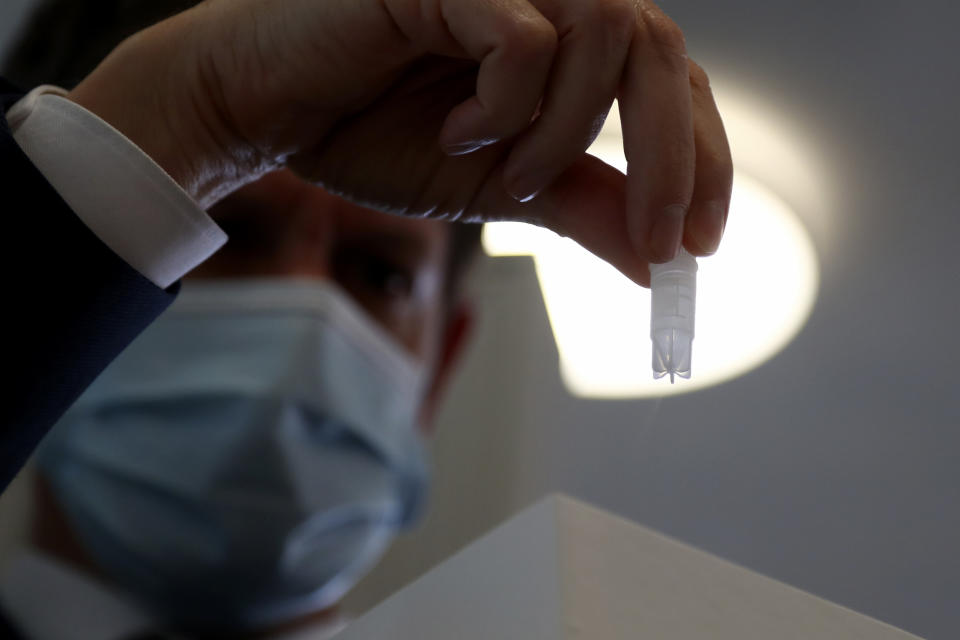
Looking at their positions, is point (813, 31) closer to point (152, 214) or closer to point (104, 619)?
point (152, 214)

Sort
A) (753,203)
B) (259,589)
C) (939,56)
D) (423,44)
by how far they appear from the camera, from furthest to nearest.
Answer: (259,589), (753,203), (939,56), (423,44)

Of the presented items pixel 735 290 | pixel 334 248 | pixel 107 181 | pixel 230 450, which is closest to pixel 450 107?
pixel 107 181

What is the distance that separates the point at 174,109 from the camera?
48 cm

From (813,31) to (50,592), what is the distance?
1.23m

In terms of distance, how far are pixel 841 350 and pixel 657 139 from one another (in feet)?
1.26

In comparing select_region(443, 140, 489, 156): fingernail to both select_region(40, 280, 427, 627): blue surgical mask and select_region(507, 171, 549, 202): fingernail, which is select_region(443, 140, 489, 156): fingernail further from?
select_region(40, 280, 427, 627): blue surgical mask

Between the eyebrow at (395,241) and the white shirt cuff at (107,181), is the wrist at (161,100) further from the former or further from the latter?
the eyebrow at (395,241)

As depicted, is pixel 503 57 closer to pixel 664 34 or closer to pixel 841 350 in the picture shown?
pixel 664 34

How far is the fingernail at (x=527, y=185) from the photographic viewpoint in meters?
0.42

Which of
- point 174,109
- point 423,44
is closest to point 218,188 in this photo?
point 174,109

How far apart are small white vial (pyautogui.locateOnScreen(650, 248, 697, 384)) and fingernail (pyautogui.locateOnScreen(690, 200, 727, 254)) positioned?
0.02 metres

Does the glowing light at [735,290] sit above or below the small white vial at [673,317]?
below

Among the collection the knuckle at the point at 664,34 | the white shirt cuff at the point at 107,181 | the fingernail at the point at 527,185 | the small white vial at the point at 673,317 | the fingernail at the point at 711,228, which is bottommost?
the white shirt cuff at the point at 107,181

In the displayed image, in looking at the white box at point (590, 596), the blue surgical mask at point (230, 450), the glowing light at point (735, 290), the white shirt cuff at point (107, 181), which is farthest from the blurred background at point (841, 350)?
the blue surgical mask at point (230, 450)
